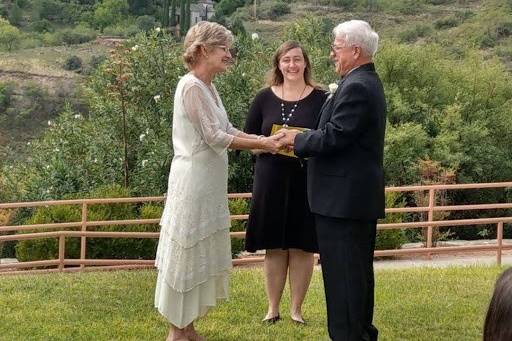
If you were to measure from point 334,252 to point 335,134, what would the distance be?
564 millimetres

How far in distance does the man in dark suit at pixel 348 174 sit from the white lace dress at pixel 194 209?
528mm

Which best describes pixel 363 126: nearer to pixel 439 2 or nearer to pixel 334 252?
pixel 334 252

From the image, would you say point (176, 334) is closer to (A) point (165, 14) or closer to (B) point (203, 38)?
(B) point (203, 38)

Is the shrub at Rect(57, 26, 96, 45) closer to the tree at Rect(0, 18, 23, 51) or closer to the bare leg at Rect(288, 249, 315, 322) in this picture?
the tree at Rect(0, 18, 23, 51)

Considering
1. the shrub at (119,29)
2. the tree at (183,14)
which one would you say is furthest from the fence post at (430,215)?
the shrub at (119,29)

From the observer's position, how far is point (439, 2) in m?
72.0

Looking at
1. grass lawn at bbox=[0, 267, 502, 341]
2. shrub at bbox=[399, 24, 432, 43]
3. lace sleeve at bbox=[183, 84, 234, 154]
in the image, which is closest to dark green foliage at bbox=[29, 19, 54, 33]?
shrub at bbox=[399, 24, 432, 43]

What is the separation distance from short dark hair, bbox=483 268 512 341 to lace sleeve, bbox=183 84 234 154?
2660 millimetres

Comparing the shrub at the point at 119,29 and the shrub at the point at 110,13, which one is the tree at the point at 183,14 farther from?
the shrub at the point at 110,13

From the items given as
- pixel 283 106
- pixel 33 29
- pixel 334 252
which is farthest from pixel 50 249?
pixel 33 29

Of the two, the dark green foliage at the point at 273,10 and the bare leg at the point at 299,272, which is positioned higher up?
the dark green foliage at the point at 273,10

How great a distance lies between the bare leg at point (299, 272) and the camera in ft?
16.5

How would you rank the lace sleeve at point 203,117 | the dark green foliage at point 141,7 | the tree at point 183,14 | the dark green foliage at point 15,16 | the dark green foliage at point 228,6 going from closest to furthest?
1. the lace sleeve at point 203,117
2. the tree at point 183,14
3. the dark green foliage at point 228,6
4. the dark green foliage at point 15,16
5. the dark green foliage at point 141,7

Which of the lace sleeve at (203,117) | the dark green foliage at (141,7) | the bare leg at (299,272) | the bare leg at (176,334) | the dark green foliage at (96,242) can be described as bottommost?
the dark green foliage at (96,242)
